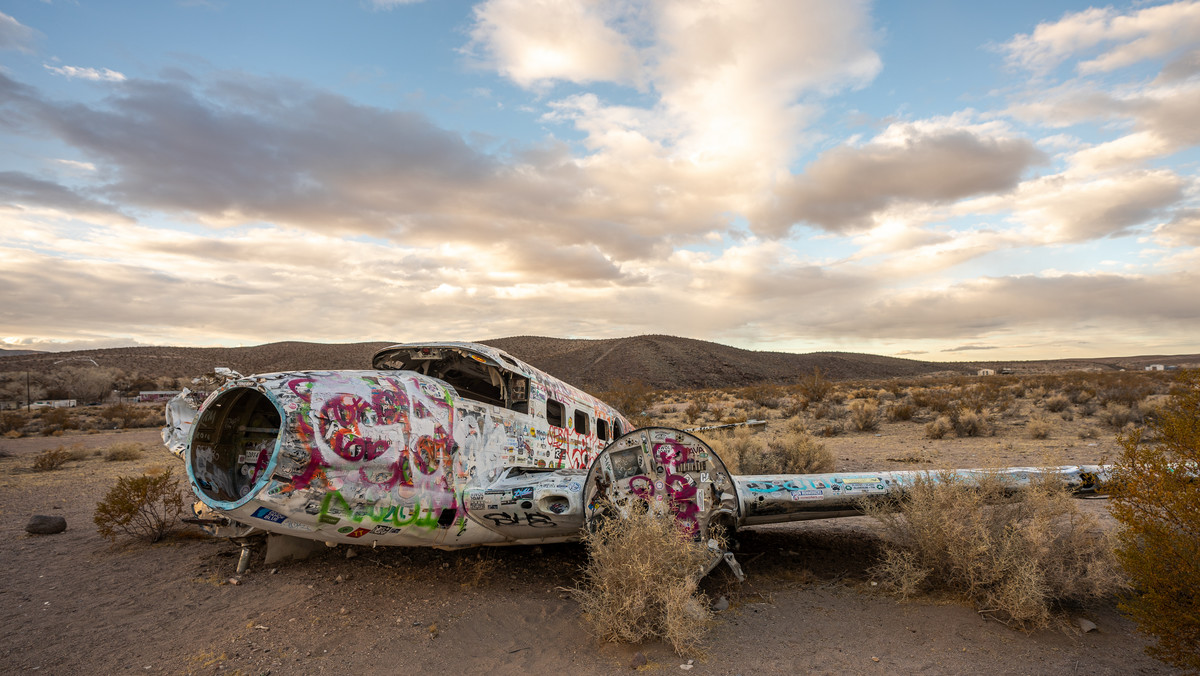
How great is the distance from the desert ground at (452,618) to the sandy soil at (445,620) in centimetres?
2

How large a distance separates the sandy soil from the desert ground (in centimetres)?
2

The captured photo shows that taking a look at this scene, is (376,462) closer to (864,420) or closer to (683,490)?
(683,490)

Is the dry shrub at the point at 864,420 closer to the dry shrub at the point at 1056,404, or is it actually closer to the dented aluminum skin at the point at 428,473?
the dry shrub at the point at 1056,404

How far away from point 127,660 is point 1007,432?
20562mm

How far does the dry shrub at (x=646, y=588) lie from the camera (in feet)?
15.0

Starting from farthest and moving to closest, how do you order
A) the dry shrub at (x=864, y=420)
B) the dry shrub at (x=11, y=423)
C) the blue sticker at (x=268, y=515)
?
the dry shrub at (x=11, y=423) < the dry shrub at (x=864, y=420) < the blue sticker at (x=268, y=515)

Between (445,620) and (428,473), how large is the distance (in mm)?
1390

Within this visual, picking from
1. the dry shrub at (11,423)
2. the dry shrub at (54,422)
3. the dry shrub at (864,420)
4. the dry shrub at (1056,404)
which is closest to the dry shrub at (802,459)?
the dry shrub at (864,420)

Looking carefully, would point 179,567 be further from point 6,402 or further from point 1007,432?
point 6,402

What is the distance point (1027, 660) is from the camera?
4.29 m

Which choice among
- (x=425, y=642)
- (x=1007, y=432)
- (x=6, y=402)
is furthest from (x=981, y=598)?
(x=6, y=402)

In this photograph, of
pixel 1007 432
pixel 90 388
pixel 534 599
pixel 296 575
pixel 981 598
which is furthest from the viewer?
pixel 90 388

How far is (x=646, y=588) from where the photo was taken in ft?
15.4

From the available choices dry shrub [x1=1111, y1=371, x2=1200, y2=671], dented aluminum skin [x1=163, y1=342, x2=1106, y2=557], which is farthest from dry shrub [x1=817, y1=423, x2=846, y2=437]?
dry shrub [x1=1111, y1=371, x2=1200, y2=671]
